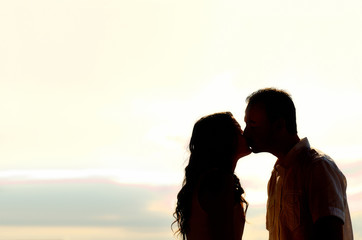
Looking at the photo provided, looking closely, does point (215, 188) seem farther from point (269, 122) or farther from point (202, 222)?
point (269, 122)

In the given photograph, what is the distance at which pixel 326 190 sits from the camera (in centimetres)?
371

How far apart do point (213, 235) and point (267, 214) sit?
1.02 metres

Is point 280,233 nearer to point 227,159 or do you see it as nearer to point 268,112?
point 227,159

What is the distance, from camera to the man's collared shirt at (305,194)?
3705 millimetres

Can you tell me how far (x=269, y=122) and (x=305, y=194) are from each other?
74 centimetres

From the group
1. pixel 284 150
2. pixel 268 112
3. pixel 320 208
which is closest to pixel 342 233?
pixel 320 208

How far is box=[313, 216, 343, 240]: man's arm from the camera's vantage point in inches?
140

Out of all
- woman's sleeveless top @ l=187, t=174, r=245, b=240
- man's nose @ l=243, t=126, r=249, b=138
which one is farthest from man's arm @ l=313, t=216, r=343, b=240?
man's nose @ l=243, t=126, r=249, b=138

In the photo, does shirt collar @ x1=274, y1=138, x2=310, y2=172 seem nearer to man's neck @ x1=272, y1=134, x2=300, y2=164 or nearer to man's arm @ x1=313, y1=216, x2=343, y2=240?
man's neck @ x1=272, y1=134, x2=300, y2=164

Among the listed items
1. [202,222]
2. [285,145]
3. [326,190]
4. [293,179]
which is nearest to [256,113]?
[285,145]

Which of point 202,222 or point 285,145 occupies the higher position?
point 285,145

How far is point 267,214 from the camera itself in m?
4.71

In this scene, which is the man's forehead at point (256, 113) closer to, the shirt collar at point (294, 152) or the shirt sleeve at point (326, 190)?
the shirt collar at point (294, 152)

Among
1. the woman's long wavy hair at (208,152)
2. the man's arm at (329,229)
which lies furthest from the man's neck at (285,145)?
the man's arm at (329,229)
